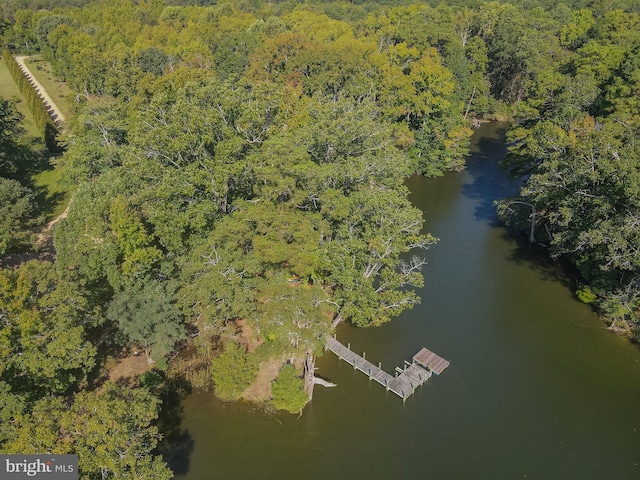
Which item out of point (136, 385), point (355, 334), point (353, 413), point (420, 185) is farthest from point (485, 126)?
point (136, 385)

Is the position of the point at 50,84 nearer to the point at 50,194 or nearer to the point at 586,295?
the point at 50,194

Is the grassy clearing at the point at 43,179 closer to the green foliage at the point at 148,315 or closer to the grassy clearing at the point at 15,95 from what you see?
the grassy clearing at the point at 15,95

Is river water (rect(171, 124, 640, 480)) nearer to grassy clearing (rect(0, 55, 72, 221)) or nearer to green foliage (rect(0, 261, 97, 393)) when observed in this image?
green foliage (rect(0, 261, 97, 393))

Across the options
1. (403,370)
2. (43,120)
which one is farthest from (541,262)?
(43,120)

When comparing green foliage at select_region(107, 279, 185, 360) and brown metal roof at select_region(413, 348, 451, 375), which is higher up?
green foliage at select_region(107, 279, 185, 360)

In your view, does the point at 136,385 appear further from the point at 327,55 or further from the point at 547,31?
the point at 547,31

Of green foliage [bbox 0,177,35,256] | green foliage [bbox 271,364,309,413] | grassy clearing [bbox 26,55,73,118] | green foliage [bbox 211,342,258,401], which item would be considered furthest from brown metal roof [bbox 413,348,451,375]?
grassy clearing [bbox 26,55,73,118]

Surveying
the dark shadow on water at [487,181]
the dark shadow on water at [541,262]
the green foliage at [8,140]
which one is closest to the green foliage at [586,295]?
the dark shadow on water at [541,262]
